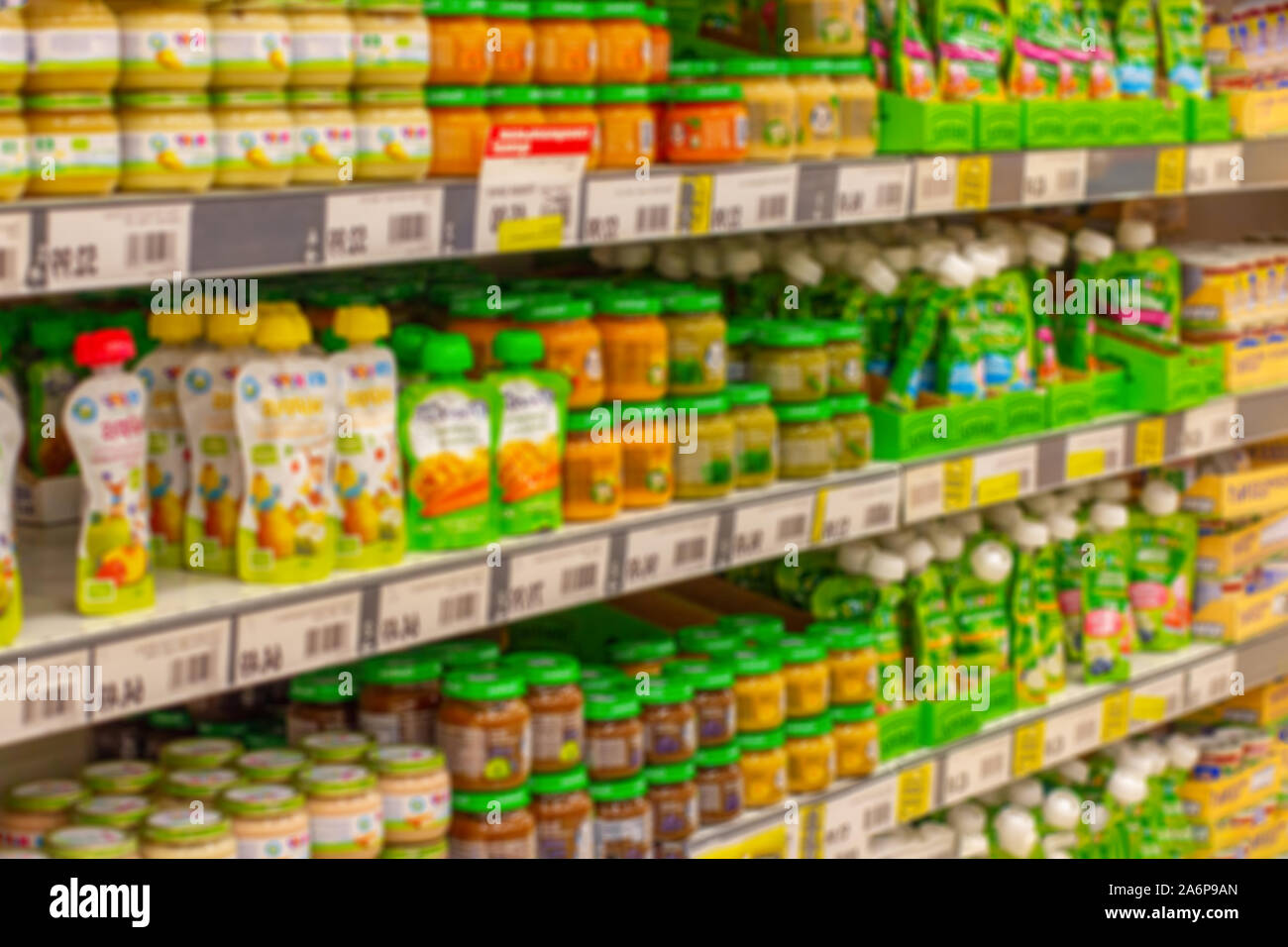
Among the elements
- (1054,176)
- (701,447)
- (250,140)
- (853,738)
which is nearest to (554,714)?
(701,447)

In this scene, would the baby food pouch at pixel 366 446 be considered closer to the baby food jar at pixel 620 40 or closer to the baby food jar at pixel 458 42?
the baby food jar at pixel 458 42

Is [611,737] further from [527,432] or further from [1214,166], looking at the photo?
[1214,166]

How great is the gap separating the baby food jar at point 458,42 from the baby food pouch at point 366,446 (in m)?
0.33

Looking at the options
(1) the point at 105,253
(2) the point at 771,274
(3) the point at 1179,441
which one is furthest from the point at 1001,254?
(1) the point at 105,253

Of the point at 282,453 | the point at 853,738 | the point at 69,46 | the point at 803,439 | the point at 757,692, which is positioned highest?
the point at 69,46

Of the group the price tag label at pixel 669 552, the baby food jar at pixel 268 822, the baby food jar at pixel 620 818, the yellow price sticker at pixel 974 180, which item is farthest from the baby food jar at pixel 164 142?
the yellow price sticker at pixel 974 180

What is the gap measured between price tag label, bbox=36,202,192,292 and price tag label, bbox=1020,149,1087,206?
5.90ft

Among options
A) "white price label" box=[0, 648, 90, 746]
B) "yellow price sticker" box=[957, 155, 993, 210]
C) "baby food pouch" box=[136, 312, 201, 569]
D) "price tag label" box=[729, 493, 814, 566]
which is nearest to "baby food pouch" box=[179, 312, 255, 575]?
"baby food pouch" box=[136, 312, 201, 569]

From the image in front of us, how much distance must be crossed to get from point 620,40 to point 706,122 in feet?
0.74

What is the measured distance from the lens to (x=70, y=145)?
77.9 inches

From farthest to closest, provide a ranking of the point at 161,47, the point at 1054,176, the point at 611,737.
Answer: the point at 1054,176 → the point at 611,737 → the point at 161,47

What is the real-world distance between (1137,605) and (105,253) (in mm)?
2733
